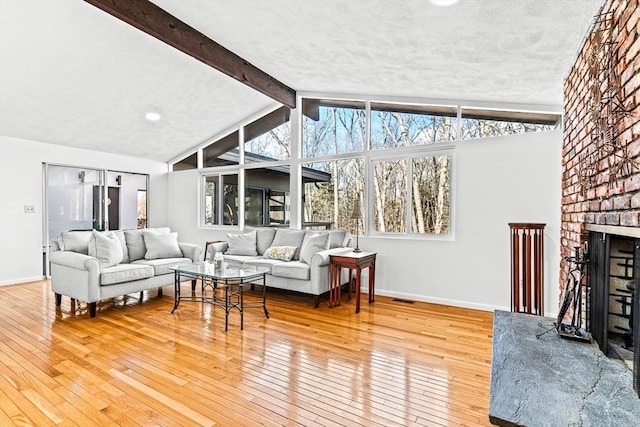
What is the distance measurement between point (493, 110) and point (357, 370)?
346 centimetres

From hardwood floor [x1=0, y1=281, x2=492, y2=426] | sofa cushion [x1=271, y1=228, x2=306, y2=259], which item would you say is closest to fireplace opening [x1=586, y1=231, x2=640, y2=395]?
hardwood floor [x1=0, y1=281, x2=492, y2=426]

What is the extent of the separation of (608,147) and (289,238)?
385 cm

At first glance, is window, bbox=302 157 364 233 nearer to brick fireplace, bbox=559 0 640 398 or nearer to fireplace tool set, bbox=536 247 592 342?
brick fireplace, bbox=559 0 640 398

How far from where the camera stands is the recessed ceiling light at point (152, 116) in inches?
212

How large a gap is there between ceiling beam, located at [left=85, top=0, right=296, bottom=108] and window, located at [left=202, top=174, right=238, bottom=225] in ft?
7.72

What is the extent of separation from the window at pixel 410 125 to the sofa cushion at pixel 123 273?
3.41 meters

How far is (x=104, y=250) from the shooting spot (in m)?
4.15

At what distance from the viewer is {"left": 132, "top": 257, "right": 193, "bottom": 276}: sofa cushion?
4418 mm

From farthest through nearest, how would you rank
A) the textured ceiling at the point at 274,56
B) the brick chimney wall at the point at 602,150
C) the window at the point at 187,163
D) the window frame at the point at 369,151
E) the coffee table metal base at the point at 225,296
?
the window at the point at 187,163 → the window frame at the point at 369,151 → the coffee table metal base at the point at 225,296 → the textured ceiling at the point at 274,56 → the brick chimney wall at the point at 602,150

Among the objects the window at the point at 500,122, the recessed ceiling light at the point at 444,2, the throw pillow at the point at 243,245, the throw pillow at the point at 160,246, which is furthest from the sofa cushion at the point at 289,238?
the recessed ceiling light at the point at 444,2

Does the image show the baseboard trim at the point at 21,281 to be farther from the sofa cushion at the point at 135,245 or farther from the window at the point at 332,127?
the window at the point at 332,127

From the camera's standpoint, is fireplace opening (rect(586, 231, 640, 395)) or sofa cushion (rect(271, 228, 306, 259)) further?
sofa cushion (rect(271, 228, 306, 259))

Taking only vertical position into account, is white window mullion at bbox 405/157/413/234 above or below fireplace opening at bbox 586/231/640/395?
above

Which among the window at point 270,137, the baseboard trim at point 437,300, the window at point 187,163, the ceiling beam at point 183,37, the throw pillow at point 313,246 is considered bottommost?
the baseboard trim at point 437,300
